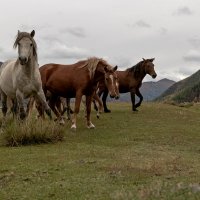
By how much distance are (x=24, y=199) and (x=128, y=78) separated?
14858mm

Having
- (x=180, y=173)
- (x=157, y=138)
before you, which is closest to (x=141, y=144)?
(x=157, y=138)

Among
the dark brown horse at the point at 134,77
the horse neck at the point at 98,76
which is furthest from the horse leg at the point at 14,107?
the dark brown horse at the point at 134,77

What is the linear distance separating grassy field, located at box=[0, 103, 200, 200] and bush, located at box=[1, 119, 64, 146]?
31 cm

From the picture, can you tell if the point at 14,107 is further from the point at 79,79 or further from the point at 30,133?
the point at 30,133

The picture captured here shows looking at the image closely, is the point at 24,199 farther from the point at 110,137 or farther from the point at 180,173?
the point at 110,137

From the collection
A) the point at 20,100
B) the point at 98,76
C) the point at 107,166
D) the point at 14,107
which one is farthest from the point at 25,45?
the point at 107,166

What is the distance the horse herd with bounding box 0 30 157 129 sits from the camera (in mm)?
11914

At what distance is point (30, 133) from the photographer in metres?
11.4

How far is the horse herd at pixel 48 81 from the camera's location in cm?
1191

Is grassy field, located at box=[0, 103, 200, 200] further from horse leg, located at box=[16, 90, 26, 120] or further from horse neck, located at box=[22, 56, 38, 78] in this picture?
horse neck, located at box=[22, 56, 38, 78]

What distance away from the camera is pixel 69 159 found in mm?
9219

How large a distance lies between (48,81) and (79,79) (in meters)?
1.62

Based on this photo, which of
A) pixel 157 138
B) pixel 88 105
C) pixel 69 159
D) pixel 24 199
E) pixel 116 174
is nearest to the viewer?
pixel 24 199

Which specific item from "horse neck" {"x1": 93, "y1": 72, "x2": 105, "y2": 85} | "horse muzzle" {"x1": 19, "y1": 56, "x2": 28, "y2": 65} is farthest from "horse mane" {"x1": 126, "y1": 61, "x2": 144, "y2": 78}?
"horse muzzle" {"x1": 19, "y1": 56, "x2": 28, "y2": 65}
